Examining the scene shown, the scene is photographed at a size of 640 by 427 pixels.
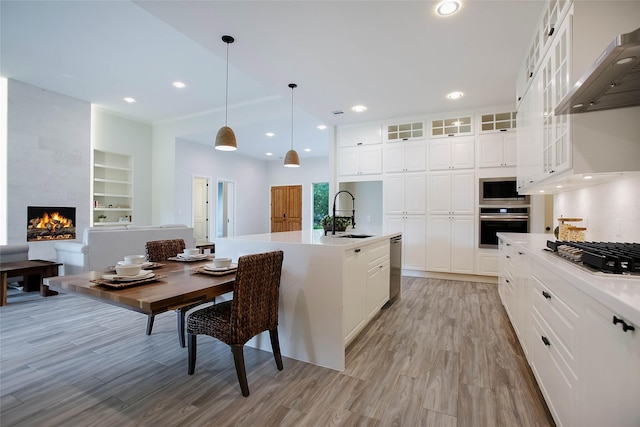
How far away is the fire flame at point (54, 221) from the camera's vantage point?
5.29 metres

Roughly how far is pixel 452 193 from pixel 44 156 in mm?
7230

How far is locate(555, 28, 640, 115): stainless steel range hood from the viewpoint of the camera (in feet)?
3.38

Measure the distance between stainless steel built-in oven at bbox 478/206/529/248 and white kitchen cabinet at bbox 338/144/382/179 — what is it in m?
1.89

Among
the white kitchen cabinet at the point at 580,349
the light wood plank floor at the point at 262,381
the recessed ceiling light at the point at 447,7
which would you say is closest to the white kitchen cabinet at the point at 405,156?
the recessed ceiling light at the point at 447,7

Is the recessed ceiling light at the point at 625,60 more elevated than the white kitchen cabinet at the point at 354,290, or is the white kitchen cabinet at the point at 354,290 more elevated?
the recessed ceiling light at the point at 625,60

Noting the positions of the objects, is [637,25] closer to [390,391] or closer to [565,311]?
[565,311]

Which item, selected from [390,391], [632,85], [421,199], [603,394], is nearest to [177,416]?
[390,391]

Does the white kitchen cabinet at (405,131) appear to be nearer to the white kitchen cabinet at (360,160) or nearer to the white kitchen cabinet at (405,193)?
the white kitchen cabinet at (360,160)

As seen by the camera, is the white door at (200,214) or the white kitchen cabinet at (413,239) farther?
the white door at (200,214)

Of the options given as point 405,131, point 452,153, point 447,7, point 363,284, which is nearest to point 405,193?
point 452,153

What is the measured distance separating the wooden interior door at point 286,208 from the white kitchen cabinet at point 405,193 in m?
4.39

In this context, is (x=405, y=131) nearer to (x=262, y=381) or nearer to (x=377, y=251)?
(x=377, y=251)

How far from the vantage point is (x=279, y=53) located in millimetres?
3107

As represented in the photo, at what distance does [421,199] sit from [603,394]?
4.20 meters
